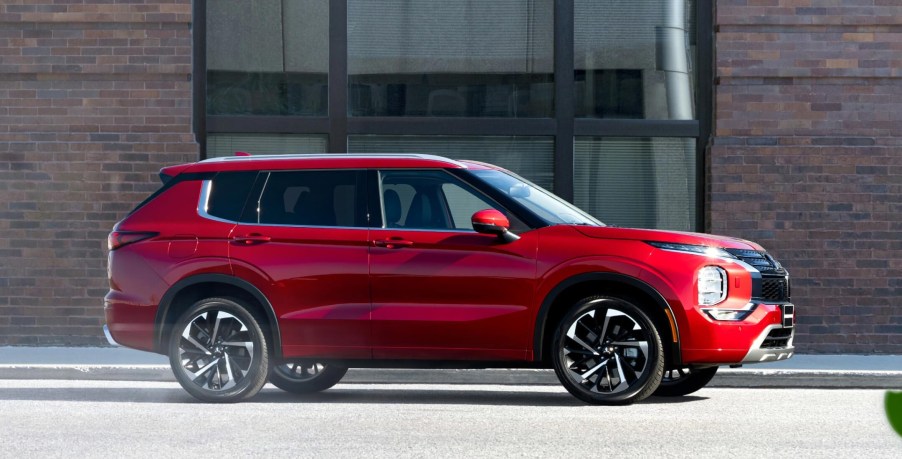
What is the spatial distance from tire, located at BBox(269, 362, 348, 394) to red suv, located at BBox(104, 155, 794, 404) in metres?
0.79

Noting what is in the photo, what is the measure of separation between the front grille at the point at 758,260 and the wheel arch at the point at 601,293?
599 millimetres

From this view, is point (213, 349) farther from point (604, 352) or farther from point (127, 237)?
point (604, 352)

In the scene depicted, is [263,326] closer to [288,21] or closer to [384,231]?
[384,231]

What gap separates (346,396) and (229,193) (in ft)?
5.62

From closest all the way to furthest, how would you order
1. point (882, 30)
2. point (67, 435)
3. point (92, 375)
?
point (67, 435)
point (92, 375)
point (882, 30)

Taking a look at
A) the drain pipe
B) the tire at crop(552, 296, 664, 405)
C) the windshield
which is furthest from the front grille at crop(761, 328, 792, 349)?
the drain pipe

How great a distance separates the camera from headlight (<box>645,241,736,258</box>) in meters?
7.74

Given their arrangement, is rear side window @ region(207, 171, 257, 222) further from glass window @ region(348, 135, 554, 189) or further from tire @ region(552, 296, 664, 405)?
glass window @ region(348, 135, 554, 189)

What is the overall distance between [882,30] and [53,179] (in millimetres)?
8622

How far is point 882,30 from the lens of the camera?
492 inches

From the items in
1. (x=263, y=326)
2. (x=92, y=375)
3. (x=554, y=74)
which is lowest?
(x=92, y=375)

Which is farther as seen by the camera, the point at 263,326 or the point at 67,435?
the point at 263,326

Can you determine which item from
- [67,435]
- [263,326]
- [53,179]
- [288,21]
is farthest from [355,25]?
[67,435]

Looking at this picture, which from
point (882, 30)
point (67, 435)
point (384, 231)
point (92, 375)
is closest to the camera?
point (67, 435)
